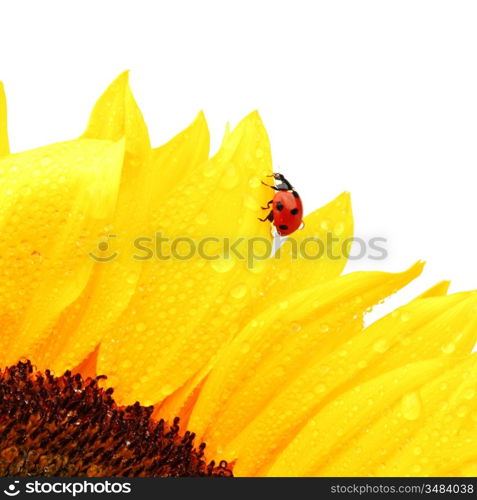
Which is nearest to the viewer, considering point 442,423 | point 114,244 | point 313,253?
point 442,423

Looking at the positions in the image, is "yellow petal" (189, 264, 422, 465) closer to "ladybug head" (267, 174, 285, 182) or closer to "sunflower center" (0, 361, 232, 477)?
"sunflower center" (0, 361, 232, 477)

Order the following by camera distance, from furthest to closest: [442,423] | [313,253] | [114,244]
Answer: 1. [313,253]
2. [114,244]
3. [442,423]

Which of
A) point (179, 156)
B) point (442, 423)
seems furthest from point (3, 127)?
point (442, 423)

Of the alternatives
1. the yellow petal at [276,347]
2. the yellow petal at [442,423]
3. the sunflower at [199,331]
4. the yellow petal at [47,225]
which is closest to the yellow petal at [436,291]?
the sunflower at [199,331]

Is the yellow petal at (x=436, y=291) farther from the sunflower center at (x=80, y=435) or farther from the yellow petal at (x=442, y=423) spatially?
the sunflower center at (x=80, y=435)

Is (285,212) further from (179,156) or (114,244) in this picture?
(114,244)

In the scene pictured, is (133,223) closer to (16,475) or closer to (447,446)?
(16,475)

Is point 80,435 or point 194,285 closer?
point 80,435
